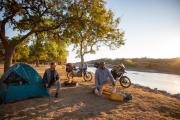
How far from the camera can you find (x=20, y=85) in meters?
9.69

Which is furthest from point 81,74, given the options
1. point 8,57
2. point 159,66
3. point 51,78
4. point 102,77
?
point 159,66

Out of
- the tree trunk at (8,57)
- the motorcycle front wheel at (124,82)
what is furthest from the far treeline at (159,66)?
the tree trunk at (8,57)

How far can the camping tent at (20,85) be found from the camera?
30.8 ft

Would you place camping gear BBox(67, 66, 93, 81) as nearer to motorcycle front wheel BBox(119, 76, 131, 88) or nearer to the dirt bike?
the dirt bike

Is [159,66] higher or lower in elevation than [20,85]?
lower

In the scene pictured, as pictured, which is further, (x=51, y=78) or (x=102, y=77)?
(x=102, y=77)

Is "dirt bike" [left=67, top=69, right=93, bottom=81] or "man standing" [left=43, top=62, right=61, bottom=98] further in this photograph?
"dirt bike" [left=67, top=69, right=93, bottom=81]

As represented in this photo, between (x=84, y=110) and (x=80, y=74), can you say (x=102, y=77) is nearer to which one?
(x=84, y=110)

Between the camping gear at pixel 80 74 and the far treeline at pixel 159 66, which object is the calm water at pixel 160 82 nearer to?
the camping gear at pixel 80 74

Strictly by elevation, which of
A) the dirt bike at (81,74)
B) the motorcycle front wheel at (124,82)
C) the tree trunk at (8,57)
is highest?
the tree trunk at (8,57)

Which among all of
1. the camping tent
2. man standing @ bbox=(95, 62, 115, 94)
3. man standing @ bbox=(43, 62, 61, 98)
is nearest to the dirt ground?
the camping tent

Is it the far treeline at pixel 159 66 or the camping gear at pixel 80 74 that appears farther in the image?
the far treeline at pixel 159 66

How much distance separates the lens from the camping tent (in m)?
9.40

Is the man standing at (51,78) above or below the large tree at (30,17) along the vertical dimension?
below
